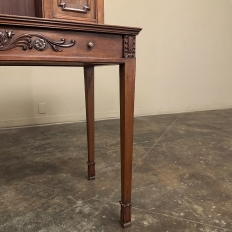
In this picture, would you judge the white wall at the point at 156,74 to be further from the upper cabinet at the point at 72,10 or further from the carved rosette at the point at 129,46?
the carved rosette at the point at 129,46

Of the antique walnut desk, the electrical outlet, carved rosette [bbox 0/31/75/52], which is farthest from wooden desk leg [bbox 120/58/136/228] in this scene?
the electrical outlet

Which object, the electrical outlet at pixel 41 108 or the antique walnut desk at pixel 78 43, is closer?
the antique walnut desk at pixel 78 43

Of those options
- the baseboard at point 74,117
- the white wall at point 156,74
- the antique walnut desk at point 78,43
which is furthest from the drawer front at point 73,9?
the baseboard at point 74,117

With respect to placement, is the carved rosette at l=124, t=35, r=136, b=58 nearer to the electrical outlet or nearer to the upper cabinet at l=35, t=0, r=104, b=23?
the upper cabinet at l=35, t=0, r=104, b=23

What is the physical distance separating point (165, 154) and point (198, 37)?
231 centimetres

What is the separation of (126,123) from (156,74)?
2401 millimetres

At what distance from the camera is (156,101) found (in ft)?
10.3

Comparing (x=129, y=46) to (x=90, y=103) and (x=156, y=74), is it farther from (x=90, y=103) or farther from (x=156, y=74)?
(x=156, y=74)

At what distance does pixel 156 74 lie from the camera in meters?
3.10

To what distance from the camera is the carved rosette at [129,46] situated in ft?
2.56

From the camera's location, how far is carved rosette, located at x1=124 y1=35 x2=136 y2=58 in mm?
781

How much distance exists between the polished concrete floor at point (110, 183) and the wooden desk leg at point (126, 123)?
0.29ft

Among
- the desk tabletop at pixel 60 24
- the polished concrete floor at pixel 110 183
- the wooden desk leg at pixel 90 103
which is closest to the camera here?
the desk tabletop at pixel 60 24

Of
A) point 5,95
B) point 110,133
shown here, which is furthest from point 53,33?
point 5,95
